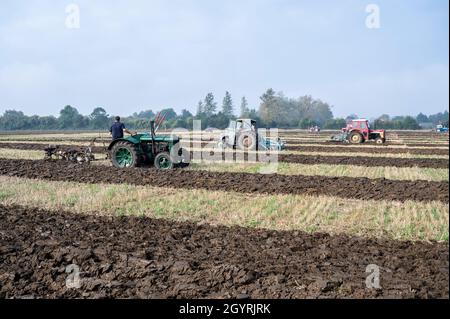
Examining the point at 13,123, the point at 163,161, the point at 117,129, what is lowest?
the point at 163,161

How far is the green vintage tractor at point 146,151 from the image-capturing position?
46.4 feet

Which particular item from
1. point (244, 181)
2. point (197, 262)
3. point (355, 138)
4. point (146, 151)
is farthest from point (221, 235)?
point (355, 138)

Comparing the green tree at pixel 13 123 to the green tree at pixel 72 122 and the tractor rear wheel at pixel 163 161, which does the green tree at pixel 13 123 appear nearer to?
the green tree at pixel 72 122

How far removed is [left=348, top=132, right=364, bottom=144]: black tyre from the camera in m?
29.5

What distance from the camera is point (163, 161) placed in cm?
1423

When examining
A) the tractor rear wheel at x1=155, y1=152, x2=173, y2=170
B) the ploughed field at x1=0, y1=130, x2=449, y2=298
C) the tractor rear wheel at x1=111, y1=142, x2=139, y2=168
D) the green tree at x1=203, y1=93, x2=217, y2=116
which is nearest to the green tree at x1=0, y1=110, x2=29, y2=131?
the green tree at x1=203, y1=93, x2=217, y2=116

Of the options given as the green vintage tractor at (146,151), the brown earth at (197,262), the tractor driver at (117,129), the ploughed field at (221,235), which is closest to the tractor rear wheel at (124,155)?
the green vintage tractor at (146,151)

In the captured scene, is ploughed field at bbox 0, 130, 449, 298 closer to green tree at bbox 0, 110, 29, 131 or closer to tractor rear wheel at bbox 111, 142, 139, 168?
tractor rear wheel at bbox 111, 142, 139, 168

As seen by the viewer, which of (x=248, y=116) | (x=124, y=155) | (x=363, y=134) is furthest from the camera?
(x=248, y=116)

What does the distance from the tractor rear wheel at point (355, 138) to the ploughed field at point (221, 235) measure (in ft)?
56.8

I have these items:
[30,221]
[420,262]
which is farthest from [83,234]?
[420,262]

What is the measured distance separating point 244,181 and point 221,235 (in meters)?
5.38

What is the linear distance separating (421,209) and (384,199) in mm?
1430

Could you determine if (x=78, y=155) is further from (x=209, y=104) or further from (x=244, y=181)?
(x=209, y=104)
